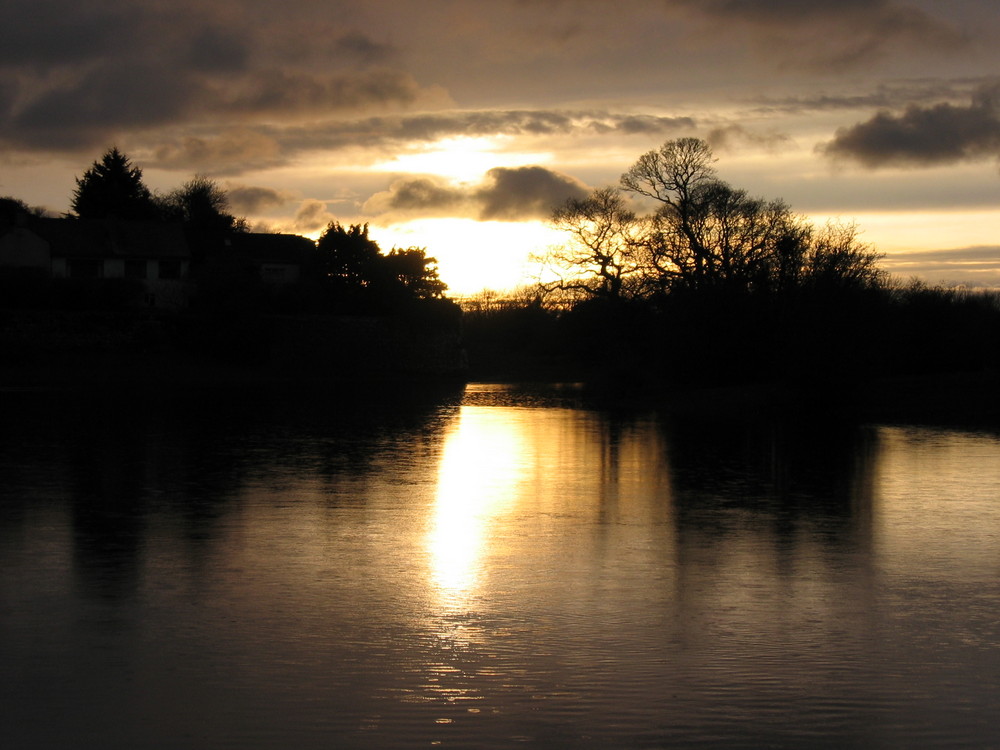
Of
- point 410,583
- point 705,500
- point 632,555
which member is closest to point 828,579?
Answer: point 632,555

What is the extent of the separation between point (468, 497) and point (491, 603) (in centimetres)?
615

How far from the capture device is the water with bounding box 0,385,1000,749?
6426 millimetres

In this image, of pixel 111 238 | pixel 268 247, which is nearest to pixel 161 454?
pixel 111 238

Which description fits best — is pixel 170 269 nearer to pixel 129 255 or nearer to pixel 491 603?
pixel 129 255

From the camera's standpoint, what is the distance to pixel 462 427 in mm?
27953

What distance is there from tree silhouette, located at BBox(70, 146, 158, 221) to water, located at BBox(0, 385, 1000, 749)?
6281 cm

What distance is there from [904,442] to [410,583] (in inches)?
707

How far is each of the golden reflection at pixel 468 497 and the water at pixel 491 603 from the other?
7cm

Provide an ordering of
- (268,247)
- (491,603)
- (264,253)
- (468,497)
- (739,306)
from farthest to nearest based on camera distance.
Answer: (268,247), (264,253), (739,306), (468,497), (491,603)

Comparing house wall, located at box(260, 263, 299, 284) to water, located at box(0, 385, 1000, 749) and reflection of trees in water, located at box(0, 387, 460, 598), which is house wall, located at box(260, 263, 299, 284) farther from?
water, located at box(0, 385, 1000, 749)

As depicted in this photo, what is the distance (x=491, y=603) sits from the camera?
30.1 ft

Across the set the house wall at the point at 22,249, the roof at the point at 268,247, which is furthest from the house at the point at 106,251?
the roof at the point at 268,247

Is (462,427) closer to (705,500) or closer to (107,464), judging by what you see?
(107,464)

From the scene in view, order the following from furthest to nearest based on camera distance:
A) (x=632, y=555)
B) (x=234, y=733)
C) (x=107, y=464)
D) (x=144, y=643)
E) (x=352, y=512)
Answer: (x=107, y=464) < (x=352, y=512) < (x=632, y=555) < (x=144, y=643) < (x=234, y=733)
